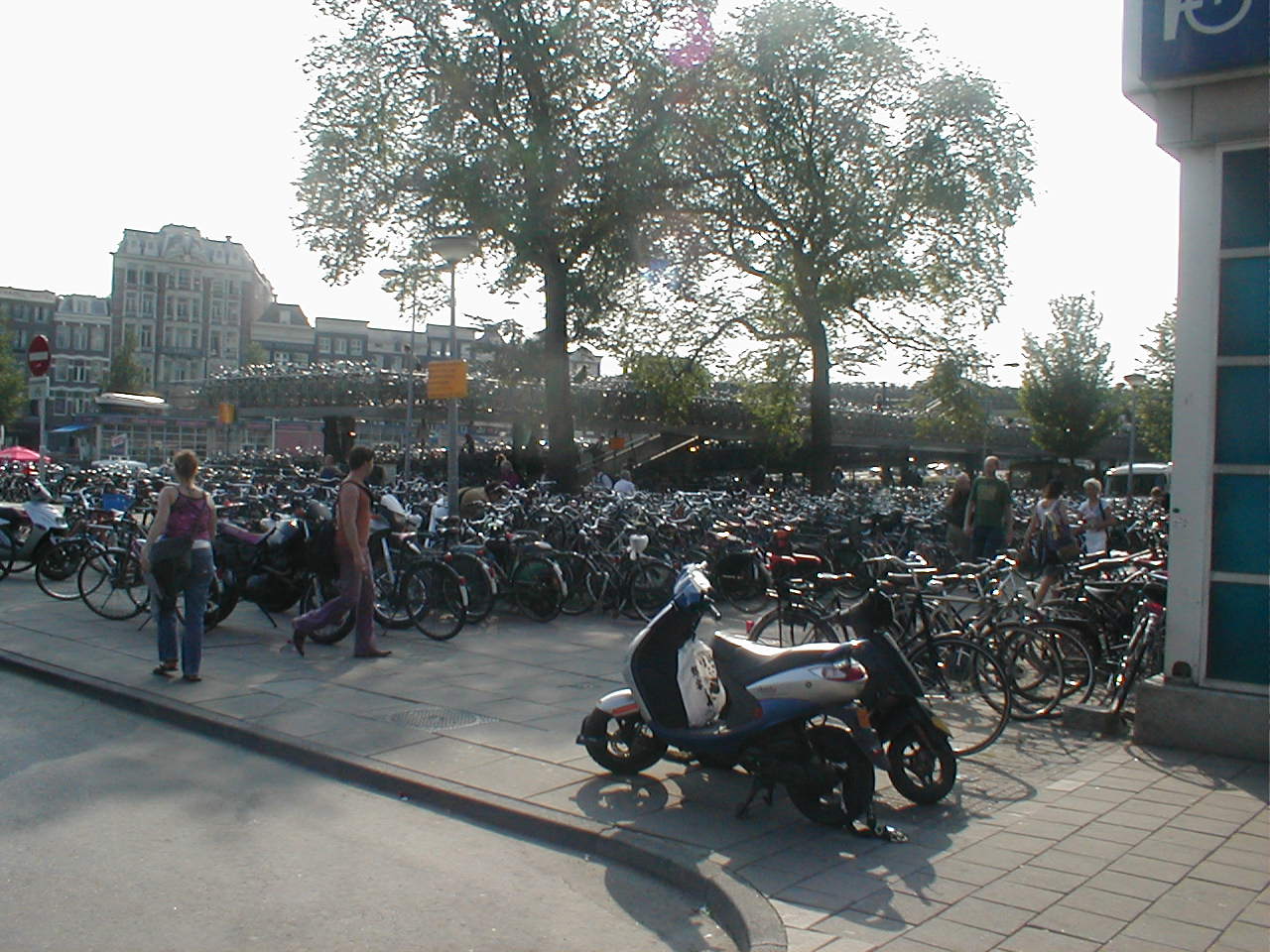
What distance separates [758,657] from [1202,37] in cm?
426

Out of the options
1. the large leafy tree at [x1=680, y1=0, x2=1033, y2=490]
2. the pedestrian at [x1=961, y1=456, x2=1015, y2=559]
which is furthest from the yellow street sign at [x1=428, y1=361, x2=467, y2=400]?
the large leafy tree at [x1=680, y1=0, x2=1033, y2=490]

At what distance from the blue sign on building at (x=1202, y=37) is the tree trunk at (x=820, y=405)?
2093 cm

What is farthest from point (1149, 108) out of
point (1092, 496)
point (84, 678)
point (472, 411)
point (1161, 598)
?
point (472, 411)

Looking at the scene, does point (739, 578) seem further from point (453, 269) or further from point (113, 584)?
point (113, 584)

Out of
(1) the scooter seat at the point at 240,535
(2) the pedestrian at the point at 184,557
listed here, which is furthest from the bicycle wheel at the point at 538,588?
(2) the pedestrian at the point at 184,557

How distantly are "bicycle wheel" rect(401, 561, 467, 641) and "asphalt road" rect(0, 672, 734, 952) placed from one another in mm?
4270

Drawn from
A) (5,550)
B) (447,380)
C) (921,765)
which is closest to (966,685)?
(921,765)

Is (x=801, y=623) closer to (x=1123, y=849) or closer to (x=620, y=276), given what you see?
(x=1123, y=849)

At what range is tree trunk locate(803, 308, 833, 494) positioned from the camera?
2811 centimetres

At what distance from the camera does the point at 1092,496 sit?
49.5ft

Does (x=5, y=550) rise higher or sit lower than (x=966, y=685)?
higher

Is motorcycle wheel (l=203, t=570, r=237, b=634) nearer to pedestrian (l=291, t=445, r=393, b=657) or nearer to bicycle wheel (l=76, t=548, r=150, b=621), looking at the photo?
bicycle wheel (l=76, t=548, r=150, b=621)

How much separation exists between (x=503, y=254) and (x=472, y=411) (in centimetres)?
1038

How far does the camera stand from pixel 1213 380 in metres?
6.78
